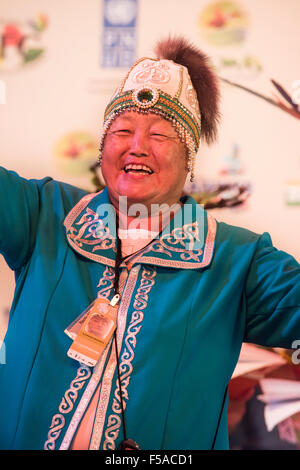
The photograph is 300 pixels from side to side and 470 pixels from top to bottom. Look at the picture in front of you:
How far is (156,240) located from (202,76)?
66 cm

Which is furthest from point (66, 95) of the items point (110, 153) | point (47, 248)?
point (47, 248)

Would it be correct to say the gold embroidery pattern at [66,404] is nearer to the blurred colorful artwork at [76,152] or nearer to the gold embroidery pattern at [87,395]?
the gold embroidery pattern at [87,395]

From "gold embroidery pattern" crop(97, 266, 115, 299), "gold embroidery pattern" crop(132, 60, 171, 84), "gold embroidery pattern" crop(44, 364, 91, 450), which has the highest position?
"gold embroidery pattern" crop(132, 60, 171, 84)

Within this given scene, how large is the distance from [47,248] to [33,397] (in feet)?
1.42

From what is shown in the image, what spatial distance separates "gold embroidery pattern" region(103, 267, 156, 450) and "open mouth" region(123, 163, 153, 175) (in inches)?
11.7

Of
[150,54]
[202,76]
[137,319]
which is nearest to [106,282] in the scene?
[137,319]

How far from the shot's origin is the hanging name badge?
133cm

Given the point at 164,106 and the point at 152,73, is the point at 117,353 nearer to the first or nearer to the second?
the point at 164,106

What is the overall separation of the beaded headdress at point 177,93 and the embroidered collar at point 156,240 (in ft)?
0.62

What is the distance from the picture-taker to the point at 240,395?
2.04 meters

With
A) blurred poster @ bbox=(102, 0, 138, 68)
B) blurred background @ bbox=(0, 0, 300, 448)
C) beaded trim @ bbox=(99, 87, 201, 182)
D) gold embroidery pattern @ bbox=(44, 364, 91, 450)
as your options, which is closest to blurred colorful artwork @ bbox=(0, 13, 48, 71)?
blurred background @ bbox=(0, 0, 300, 448)

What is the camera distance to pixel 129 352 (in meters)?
1.36

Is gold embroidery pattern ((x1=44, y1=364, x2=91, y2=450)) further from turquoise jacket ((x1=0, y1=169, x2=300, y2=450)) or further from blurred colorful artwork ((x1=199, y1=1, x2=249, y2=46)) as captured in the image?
blurred colorful artwork ((x1=199, y1=1, x2=249, y2=46))

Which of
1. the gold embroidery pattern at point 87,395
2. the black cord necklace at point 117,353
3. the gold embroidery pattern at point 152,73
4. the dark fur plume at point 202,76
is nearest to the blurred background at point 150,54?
the dark fur plume at point 202,76
